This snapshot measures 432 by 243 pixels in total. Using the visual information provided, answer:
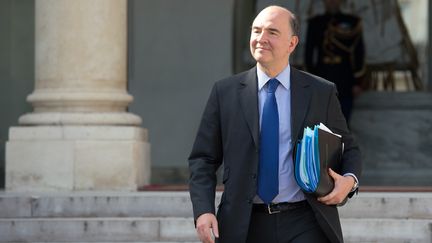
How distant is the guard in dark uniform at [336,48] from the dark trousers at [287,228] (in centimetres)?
910

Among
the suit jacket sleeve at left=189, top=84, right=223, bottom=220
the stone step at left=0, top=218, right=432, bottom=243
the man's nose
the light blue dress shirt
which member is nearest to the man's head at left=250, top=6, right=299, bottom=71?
the man's nose

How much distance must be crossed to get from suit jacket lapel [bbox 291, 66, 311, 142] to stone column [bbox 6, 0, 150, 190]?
512 cm

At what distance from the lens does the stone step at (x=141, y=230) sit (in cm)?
806

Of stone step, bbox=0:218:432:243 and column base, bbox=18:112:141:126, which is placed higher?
column base, bbox=18:112:141:126

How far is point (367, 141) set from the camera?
14.0 metres

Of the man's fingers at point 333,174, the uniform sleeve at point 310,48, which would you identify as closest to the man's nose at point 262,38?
the man's fingers at point 333,174

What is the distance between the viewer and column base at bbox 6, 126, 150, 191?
31.6 feet

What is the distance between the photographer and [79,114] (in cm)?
987

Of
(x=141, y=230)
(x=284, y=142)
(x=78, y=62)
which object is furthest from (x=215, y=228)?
(x=78, y=62)

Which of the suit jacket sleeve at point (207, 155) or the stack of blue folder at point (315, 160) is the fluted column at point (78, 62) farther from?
the stack of blue folder at point (315, 160)

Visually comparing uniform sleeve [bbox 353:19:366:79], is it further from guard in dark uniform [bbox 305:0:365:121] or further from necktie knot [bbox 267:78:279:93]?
necktie knot [bbox 267:78:279:93]

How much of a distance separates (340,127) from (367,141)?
30.9ft

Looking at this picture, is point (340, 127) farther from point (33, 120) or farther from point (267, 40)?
point (33, 120)

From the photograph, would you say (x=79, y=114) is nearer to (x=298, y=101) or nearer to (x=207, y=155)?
(x=207, y=155)
